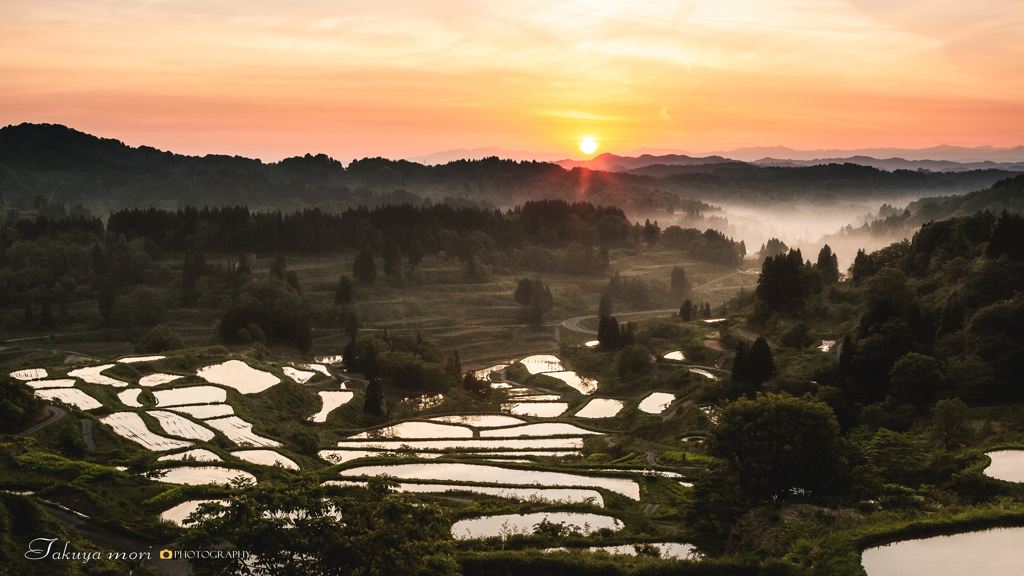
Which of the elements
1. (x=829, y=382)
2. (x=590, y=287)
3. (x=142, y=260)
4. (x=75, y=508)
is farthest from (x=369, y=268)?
(x=75, y=508)

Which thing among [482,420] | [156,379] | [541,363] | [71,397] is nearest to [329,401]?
[156,379]

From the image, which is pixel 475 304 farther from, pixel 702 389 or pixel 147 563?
pixel 147 563

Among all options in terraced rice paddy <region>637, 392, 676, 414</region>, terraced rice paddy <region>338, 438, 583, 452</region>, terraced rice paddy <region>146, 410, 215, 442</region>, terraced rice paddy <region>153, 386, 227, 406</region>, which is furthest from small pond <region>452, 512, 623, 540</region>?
terraced rice paddy <region>153, 386, 227, 406</region>

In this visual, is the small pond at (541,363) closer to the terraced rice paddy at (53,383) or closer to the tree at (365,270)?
the tree at (365,270)

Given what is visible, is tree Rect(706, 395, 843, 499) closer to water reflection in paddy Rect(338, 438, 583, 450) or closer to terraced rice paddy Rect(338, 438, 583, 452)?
terraced rice paddy Rect(338, 438, 583, 452)

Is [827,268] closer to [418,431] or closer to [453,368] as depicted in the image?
[453,368]

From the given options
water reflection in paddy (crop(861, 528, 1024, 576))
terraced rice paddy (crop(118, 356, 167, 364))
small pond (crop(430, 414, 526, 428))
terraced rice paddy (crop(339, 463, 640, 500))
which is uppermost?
water reflection in paddy (crop(861, 528, 1024, 576))

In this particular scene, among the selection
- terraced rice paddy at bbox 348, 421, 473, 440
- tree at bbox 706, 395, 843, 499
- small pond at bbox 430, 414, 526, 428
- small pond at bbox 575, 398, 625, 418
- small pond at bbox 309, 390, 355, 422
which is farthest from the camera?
small pond at bbox 575, 398, 625, 418

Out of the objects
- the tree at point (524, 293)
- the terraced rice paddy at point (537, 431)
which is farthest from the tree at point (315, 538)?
the tree at point (524, 293)
